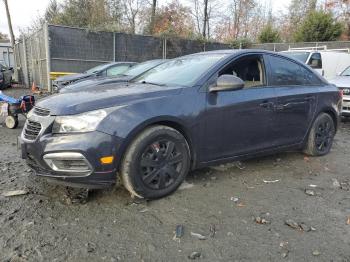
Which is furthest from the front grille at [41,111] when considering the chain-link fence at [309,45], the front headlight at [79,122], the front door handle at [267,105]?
the chain-link fence at [309,45]

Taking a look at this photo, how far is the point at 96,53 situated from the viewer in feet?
51.9

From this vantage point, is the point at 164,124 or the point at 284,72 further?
the point at 284,72

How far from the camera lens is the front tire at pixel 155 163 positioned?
3.30 m

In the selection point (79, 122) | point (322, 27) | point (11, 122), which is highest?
point (322, 27)

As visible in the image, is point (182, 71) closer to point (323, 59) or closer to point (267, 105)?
point (267, 105)

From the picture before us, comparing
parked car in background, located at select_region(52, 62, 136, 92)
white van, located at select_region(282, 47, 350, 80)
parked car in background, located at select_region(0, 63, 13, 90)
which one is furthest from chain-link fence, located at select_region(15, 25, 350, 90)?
white van, located at select_region(282, 47, 350, 80)

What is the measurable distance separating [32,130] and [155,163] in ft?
4.10

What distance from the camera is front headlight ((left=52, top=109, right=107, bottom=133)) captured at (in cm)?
314

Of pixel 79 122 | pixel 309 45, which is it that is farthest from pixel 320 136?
pixel 309 45

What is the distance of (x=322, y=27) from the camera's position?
2623 cm

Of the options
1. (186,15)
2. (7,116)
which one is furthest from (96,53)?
(186,15)

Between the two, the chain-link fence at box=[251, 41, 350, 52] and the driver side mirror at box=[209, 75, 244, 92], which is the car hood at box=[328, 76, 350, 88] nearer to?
the driver side mirror at box=[209, 75, 244, 92]

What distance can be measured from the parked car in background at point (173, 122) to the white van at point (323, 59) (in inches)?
297

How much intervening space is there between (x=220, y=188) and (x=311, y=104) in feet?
6.64
